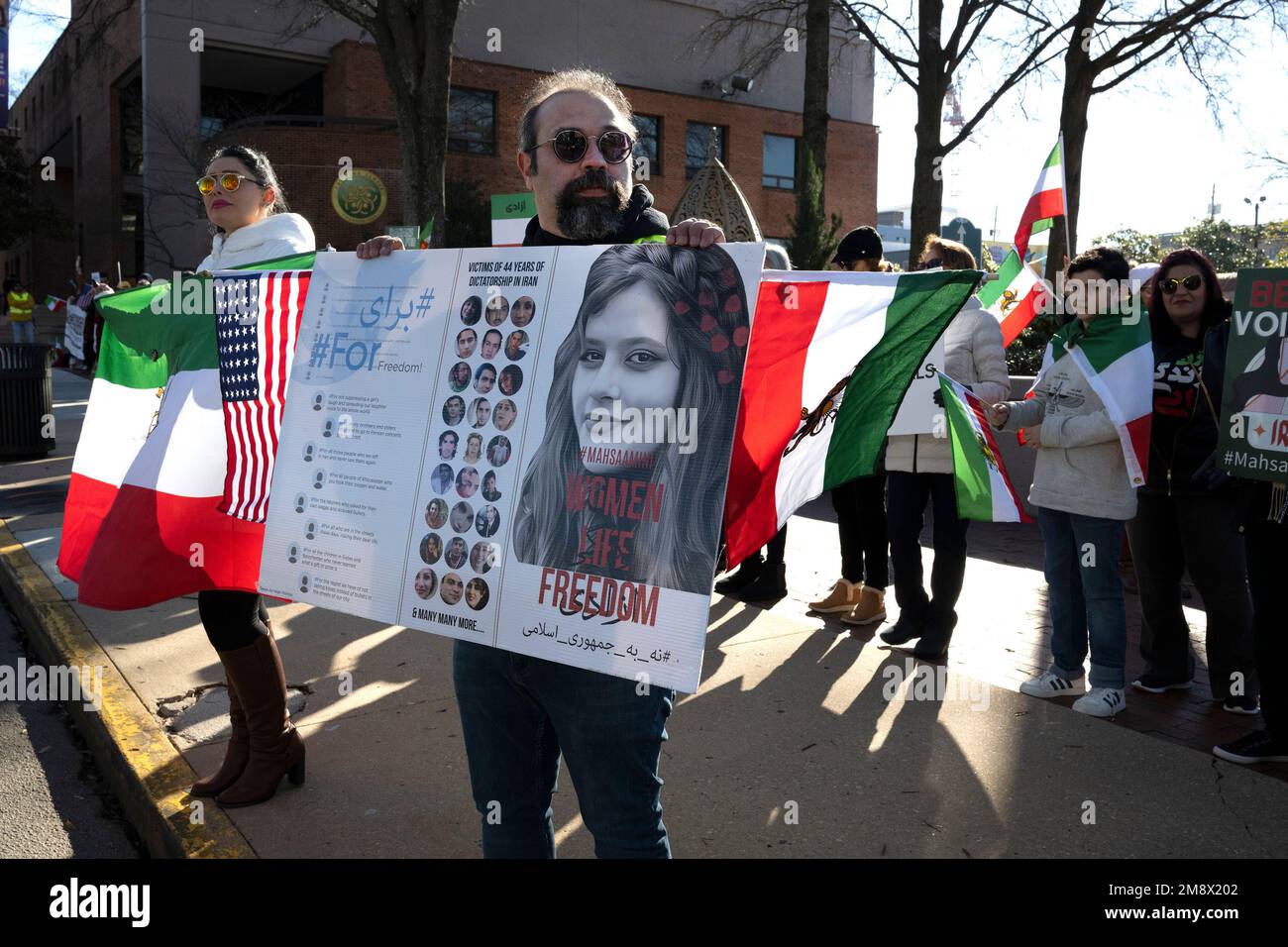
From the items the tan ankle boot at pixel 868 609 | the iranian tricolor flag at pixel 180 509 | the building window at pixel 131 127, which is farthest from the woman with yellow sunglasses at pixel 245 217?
the building window at pixel 131 127

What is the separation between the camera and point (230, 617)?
3752 mm

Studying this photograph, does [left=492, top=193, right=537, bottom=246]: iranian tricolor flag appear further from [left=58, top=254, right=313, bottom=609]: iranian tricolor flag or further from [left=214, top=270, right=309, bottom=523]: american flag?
[left=214, top=270, right=309, bottom=523]: american flag

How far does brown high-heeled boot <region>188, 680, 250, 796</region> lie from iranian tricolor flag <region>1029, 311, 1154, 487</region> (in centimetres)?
383

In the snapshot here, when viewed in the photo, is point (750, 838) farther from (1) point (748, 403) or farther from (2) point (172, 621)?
(2) point (172, 621)

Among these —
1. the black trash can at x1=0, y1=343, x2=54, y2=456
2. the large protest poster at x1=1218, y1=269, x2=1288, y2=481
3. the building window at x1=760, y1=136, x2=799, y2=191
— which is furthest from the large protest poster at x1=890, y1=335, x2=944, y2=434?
the building window at x1=760, y1=136, x2=799, y2=191

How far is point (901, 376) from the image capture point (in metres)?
2.68

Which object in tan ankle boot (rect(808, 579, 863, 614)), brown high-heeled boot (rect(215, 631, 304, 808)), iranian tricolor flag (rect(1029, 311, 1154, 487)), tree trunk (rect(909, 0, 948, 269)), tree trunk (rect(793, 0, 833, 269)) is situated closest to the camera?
Result: brown high-heeled boot (rect(215, 631, 304, 808))

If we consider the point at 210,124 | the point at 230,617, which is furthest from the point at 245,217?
the point at 210,124

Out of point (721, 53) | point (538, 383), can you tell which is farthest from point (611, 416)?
point (721, 53)

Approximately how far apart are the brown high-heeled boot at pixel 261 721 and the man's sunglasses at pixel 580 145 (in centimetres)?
220

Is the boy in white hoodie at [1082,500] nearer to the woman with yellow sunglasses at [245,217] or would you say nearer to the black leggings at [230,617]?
the woman with yellow sunglasses at [245,217]

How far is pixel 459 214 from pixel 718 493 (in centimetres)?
2886

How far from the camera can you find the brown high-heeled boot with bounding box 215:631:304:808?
3.84 metres

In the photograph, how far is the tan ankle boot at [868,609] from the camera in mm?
6520
